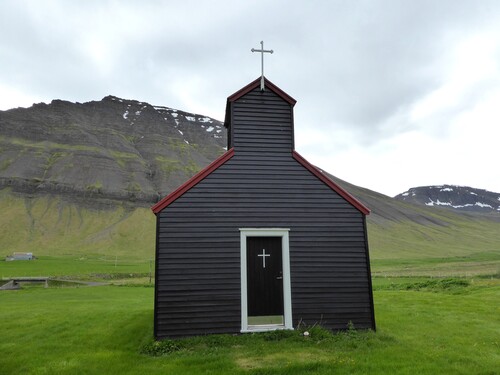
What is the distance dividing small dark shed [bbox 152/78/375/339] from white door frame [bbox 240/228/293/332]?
3 centimetres

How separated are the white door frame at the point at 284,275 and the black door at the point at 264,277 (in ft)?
0.94

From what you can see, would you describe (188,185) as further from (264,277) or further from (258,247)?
(264,277)

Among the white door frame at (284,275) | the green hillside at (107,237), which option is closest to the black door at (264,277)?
the white door frame at (284,275)

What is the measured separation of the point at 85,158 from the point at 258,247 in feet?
510

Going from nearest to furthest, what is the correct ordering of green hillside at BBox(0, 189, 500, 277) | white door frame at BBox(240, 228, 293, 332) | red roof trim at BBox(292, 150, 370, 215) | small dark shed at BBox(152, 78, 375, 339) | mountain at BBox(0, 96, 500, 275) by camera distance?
1. small dark shed at BBox(152, 78, 375, 339)
2. white door frame at BBox(240, 228, 293, 332)
3. red roof trim at BBox(292, 150, 370, 215)
4. green hillside at BBox(0, 189, 500, 277)
5. mountain at BBox(0, 96, 500, 275)

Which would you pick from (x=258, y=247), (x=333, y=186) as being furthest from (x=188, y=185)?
(x=333, y=186)

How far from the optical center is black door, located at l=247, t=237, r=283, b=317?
1312 cm

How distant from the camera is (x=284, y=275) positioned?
42.9 ft

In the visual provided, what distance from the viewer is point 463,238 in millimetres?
167250

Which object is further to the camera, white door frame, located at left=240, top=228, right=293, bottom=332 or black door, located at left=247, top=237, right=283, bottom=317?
black door, located at left=247, top=237, right=283, bottom=317

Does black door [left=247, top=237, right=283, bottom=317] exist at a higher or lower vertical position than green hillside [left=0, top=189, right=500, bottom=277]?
lower

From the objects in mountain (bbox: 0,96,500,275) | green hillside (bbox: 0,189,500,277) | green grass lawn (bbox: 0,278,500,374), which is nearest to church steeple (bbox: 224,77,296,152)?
green grass lawn (bbox: 0,278,500,374)

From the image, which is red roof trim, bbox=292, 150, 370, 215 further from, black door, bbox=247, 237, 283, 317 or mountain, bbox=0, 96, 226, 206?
mountain, bbox=0, 96, 226, 206

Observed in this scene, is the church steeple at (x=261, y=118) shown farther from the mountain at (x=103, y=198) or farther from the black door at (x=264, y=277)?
the mountain at (x=103, y=198)
